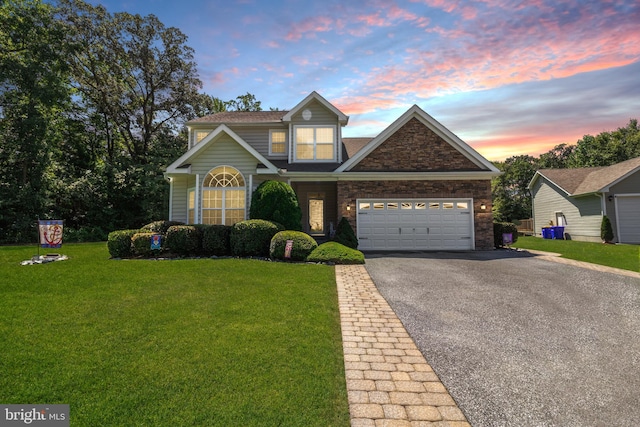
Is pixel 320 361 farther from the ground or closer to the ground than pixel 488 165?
closer to the ground

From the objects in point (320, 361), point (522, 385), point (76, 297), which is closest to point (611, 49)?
point (522, 385)

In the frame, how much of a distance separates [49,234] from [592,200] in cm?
2854

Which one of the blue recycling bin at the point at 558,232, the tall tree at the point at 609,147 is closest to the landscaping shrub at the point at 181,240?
the blue recycling bin at the point at 558,232

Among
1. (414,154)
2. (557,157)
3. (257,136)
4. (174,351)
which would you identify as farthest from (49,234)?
(557,157)

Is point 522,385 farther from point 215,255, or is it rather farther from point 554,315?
point 215,255

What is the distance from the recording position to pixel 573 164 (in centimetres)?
4375

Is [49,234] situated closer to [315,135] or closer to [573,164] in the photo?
[315,135]

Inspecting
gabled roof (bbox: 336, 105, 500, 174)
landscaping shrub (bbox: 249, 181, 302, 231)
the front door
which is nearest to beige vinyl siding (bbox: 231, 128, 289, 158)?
the front door

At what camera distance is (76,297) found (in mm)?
5828

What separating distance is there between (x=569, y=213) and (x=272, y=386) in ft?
87.0

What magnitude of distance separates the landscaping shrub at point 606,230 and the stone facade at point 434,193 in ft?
31.7

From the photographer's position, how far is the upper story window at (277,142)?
1650 centimetres

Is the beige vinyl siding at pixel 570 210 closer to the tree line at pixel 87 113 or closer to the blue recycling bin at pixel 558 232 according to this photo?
the blue recycling bin at pixel 558 232

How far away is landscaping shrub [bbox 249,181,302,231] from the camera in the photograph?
38.7 feet
